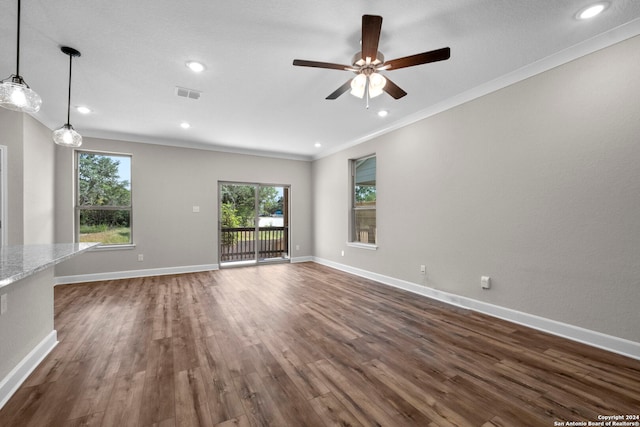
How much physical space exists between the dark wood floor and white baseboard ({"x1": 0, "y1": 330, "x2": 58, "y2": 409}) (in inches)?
1.8

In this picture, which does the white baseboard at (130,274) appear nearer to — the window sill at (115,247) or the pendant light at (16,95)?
the window sill at (115,247)

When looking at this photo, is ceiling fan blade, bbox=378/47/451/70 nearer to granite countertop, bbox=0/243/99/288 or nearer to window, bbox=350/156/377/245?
granite countertop, bbox=0/243/99/288

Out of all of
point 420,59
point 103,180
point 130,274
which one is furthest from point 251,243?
point 420,59

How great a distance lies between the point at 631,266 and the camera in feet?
7.32

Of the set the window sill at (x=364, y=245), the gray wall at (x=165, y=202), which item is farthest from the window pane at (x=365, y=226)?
the gray wall at (x=165, y=202)

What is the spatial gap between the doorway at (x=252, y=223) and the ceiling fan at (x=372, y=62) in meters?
4.35

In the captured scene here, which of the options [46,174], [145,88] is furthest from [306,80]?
[46,174]

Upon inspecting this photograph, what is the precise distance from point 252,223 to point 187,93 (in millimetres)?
3696

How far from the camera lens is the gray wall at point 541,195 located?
2.29m

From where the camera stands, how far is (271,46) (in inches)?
95.9

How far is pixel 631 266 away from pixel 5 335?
185 inches

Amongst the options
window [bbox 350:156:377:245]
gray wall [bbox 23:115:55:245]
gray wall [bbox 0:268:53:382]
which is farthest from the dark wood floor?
window [bbox 350:156:377:245]

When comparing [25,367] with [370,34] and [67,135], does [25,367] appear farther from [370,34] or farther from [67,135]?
[370,34]

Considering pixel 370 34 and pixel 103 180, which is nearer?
pixel 370 34
